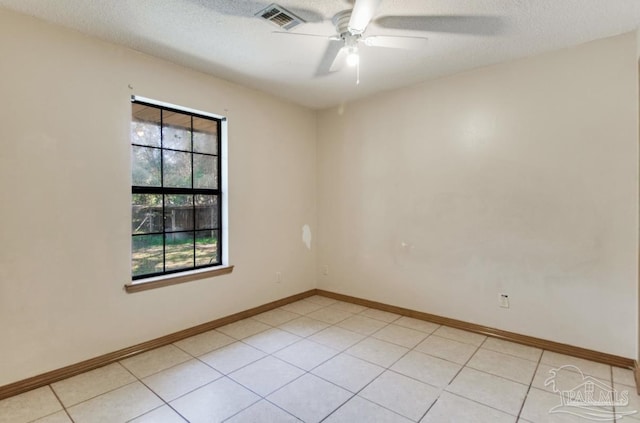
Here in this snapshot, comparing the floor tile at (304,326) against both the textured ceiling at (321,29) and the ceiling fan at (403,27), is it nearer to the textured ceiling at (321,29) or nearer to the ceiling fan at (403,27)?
the ceiling fan at (403,27)

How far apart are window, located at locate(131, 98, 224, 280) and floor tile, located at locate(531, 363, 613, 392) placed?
290cm

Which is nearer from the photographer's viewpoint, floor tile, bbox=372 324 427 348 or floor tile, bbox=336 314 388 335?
floor tile, bbox=372 324 427 348

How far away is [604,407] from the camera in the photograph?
196 cm

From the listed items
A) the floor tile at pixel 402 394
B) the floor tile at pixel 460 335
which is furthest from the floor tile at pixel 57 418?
the floor tile at pixel 460 335

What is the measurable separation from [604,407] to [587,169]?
Answer: 5.46 feet

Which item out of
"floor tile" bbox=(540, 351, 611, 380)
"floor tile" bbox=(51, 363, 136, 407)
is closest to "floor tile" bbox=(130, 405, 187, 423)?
"floor tile" bbox=(51, 363, 136, 407)

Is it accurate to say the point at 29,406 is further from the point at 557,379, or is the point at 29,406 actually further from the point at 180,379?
the point at 557,379

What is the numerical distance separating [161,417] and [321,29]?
106 inches

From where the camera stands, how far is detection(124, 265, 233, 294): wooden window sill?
2.64 m

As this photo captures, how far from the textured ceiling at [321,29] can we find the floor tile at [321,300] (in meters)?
2.62

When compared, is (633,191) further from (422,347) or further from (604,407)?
(422,347)

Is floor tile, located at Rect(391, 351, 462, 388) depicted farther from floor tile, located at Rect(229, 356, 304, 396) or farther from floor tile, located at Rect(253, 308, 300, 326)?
floor tile, located at Rect(253, 308, 300, 326)

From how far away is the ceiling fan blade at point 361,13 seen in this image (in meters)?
1.67

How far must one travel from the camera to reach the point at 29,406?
1.97 m
